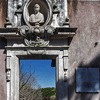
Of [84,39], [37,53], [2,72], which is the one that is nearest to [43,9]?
[37,53]

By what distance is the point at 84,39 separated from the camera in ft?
33.9

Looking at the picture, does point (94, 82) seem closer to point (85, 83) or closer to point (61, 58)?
point (85, 83)

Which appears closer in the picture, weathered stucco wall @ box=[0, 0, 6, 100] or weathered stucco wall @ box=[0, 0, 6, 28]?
weathered stucco wall @ box=[0, 0, 6, 100]

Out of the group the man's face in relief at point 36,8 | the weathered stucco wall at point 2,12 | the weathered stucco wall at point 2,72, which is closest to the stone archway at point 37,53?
the weathered stucco wall at point 2,72

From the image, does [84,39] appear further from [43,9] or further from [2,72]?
[2,72]

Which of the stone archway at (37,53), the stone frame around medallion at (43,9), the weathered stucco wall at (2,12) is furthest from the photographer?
the weathered stucco wall at (2,12)

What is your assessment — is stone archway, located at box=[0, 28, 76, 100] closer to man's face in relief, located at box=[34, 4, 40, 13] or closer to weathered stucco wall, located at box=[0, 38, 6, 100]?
weathered stucco wall, located at box=[0, 38, 6, 100]

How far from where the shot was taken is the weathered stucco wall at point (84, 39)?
1005 centimetres

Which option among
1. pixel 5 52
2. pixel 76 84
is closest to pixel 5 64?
pixel 5 52

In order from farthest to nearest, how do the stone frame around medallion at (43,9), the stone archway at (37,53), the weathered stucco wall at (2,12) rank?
the weathered stucco wall at (2,12) < the stone frame around medallion at (43,9) < the stone archway at (37,53)

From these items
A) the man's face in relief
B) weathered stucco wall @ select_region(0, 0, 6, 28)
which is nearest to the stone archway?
weathered stucco wall @ select_region(0, 0, 6, 28)

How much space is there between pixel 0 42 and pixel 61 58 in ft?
5.50

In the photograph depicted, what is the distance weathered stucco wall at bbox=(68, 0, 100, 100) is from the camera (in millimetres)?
10047

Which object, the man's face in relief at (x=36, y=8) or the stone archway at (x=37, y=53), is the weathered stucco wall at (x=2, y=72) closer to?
the stone archway at (x=37, y=53)
